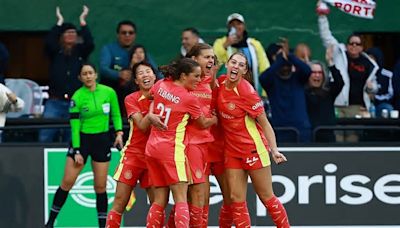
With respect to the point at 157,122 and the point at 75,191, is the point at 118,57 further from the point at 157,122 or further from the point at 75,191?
the point at 157,122

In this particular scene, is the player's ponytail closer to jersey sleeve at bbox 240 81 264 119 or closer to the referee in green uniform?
jersey sleeve at bbox 240 81 264 119

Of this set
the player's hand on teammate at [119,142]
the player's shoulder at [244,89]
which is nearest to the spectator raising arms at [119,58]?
the player's hand on teammate at [119,142]

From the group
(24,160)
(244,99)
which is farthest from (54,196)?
(244,99)

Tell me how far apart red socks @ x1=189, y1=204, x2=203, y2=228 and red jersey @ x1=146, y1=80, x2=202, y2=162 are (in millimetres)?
621

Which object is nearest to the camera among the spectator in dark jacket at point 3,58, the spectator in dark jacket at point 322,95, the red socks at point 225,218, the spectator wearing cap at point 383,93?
the red socks at point 225,218

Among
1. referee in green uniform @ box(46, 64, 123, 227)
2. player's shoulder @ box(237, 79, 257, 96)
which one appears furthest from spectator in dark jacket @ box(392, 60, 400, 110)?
player's shoulder @ box(237, 79, 257, 96)

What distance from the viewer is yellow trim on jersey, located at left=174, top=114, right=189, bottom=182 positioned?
1310cm

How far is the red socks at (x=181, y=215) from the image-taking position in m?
13.1

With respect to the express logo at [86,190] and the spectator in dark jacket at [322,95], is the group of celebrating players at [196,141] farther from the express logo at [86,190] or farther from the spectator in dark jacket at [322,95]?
the spectator in dark jacket at [322,95]

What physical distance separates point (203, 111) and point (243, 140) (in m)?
0.71

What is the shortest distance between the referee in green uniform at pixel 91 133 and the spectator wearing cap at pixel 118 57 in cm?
105

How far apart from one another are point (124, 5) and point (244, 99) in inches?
216

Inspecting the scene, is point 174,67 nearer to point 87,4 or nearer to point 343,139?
point 343,139

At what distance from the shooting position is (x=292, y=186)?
1653 centimetres
